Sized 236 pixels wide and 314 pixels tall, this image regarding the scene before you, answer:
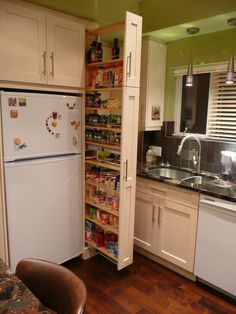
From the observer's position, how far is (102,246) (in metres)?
2.62

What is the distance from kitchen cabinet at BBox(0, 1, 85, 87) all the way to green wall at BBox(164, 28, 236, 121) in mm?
1094

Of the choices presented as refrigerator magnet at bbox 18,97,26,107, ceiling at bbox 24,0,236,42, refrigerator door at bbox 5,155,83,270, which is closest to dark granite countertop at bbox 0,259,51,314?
refrigerator door at bbox 5,155,83,270

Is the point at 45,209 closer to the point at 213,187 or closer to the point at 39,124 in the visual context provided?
the point at 39,124

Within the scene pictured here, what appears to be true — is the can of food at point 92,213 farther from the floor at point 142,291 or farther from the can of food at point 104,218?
the floor at point 142,291

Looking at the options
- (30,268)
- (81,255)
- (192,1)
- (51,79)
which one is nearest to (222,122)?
(192,1)

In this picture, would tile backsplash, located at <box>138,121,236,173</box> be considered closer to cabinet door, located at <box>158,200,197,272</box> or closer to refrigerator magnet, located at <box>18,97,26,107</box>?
cabinet door, located at <box>158,200,197,272</box>

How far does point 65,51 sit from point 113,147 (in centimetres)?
91

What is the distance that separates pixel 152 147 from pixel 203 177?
797mm

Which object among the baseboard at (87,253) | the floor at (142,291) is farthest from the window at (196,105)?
the baseboard at (87,253)

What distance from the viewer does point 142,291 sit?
231cm

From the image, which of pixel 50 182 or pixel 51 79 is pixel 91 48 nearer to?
pixel 51 79

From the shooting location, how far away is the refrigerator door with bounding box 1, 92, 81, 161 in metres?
1.99

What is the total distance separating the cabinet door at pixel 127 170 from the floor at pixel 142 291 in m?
0.20

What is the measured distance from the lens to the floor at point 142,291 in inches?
83.1
